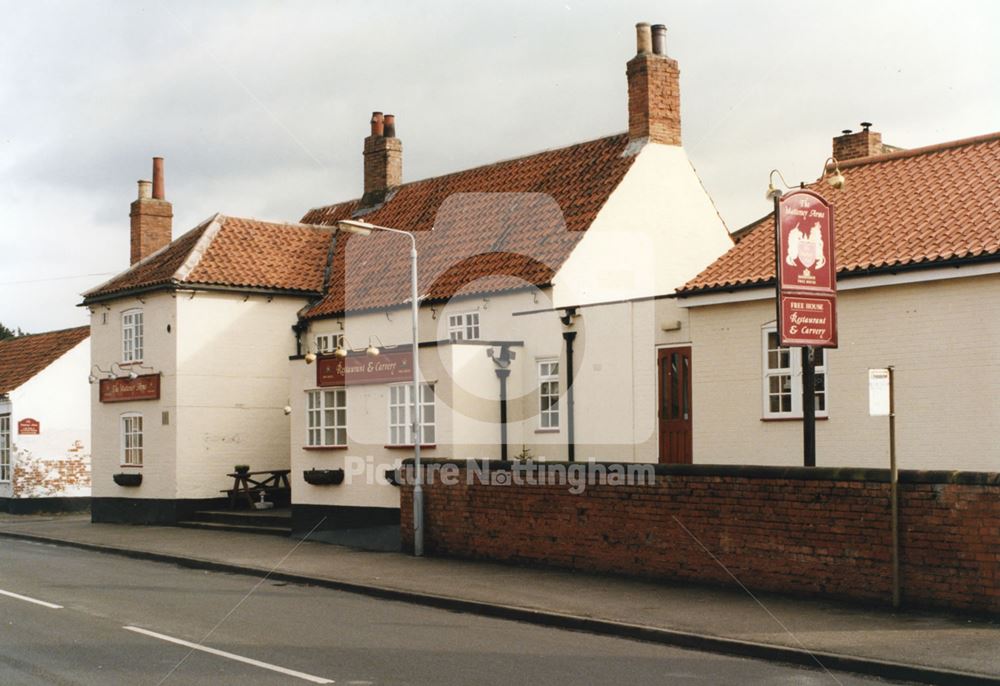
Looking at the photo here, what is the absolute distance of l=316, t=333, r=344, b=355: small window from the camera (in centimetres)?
2775

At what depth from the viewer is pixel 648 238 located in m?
24.3

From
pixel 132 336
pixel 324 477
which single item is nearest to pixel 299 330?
pixel 132 336

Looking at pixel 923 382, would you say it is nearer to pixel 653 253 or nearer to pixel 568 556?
pixel 568 556

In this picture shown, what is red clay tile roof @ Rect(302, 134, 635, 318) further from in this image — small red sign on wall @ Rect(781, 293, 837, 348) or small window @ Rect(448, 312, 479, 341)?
small red sign on wall @ Rect(781, 293, 837, 348)

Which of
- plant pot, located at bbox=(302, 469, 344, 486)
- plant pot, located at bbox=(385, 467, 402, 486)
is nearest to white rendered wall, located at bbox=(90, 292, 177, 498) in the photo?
plant pot, located at bbox=(302, 469, 344, 486)

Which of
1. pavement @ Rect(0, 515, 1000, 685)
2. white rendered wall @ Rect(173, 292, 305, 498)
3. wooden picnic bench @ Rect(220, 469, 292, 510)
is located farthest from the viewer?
white rendered wall @ Rect(173, 292, 305, 498)

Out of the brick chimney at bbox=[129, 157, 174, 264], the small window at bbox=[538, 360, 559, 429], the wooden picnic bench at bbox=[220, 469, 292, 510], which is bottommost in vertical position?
the wooden picnic bench at bbox=[220, 469, 292, 510]

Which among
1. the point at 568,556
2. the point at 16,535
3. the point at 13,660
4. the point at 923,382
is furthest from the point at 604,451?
the point at 16,535

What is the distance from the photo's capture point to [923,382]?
1670 cm

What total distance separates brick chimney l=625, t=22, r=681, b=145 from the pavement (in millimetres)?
11350

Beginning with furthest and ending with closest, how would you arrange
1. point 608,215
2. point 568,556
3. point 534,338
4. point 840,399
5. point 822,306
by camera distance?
1. point 608,215
2. point 534,338
3. point 840,399
4. point 568,556
5. point 822,306

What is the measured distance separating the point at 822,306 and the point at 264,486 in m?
17.7

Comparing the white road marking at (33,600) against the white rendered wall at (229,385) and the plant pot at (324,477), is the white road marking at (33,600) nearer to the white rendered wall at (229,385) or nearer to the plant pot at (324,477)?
the plant pot at (324,477)

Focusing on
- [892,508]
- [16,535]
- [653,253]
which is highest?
[653,253]
